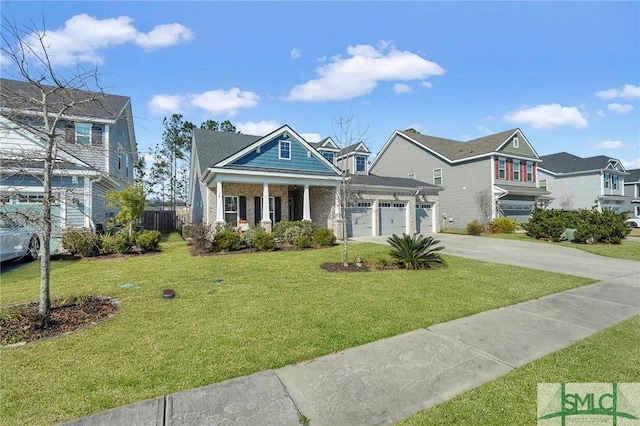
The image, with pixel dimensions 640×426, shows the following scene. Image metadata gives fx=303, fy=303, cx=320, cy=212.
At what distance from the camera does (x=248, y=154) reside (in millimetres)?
15922

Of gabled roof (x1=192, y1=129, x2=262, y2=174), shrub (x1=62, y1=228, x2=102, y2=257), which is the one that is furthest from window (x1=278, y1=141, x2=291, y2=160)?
shrub (x1=62, y1=228, x2=102, y2=257)

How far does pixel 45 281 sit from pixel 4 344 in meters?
0.99

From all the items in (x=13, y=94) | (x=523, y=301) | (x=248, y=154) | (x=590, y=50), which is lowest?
(x=523, y=301)

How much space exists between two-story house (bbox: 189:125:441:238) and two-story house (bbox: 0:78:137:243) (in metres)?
4.44

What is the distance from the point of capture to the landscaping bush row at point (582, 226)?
50.3ft

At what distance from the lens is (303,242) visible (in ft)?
45.2

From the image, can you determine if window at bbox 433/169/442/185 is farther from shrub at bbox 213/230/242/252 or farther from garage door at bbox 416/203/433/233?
shrub at bbox 213/230/242/252

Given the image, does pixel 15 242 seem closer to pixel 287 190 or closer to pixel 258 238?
pixel 258 238

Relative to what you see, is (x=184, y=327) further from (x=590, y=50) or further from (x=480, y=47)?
(x=590, y=50)

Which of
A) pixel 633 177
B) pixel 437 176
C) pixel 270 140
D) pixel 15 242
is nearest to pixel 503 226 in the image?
pixel 437 176

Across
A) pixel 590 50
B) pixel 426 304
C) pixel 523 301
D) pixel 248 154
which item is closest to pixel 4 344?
pixel 426 304

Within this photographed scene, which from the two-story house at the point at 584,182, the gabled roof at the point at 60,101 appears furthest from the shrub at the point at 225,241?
the two-story house at the point at 584,182

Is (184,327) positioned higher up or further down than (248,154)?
further down

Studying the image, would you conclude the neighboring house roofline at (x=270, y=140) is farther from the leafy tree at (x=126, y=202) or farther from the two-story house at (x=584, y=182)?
the two-story house at (x=584, y=182)
